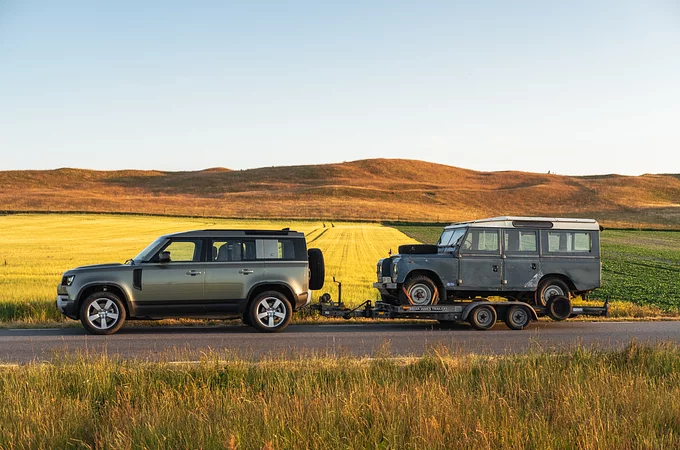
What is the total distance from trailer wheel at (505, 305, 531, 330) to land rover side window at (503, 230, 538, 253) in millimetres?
1307

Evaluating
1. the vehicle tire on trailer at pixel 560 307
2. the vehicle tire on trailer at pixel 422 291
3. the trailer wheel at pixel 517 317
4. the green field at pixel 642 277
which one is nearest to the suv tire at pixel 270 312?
the vehicle tire on trailer at pixel 422 291

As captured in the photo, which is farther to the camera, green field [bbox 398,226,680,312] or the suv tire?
green field [bbox 398,226,680,312]

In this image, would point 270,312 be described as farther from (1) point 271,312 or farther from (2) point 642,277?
(2) point 642,277

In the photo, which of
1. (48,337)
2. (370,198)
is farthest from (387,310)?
(370,198)

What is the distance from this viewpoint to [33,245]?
153 feet

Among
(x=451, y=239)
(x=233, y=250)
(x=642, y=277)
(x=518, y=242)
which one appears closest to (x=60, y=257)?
(x=233, y=250)

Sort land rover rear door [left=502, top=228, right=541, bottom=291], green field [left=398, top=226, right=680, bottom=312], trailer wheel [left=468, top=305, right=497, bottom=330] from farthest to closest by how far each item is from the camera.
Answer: green field [left=398, top=226, right=680, bottom=312] < land rover rear door [left=502, top=228, right=541, bottom=291] < trailer wheel [left=468, top=305, right=497, bottom=330]

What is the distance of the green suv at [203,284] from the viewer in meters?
13.8

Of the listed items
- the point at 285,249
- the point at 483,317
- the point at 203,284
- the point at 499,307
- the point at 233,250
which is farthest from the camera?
the point at 499,307

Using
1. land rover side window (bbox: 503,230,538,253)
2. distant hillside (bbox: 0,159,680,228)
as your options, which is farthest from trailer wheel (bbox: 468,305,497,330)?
distant hillside (bbox: 0,159,680,228)

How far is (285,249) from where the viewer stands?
1459 centimetres

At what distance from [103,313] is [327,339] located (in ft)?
14.7

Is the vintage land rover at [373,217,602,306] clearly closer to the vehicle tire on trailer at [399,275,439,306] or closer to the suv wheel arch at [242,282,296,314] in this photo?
the vehicle tire on trailer at [399,275,439,306]

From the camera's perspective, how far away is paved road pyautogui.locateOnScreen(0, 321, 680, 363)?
1151 cm
